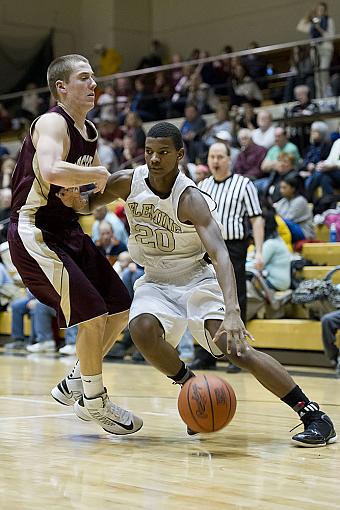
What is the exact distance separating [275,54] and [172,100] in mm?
2108

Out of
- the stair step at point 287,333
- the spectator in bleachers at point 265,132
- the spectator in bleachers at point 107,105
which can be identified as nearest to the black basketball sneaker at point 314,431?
the stair step at point 287,333

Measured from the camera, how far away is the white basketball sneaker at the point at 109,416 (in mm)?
4473

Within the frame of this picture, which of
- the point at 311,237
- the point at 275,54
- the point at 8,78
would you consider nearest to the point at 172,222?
the point at 311,237

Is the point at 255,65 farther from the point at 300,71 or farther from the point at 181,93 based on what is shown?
the point at 181,93

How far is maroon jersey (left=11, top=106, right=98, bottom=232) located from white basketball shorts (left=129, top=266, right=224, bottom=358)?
58 cm

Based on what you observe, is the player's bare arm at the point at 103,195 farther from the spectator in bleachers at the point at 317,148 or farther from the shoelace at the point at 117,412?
the spectator in bleachers at the point at 317,148

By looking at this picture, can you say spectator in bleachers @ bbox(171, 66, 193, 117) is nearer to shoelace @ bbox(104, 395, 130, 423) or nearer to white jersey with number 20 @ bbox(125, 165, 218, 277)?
white jersey with number 20 @ bbox(125, 165, 218, 277)

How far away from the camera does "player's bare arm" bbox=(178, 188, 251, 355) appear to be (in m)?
4.03

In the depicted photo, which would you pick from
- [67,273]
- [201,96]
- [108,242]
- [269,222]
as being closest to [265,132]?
[201,96]

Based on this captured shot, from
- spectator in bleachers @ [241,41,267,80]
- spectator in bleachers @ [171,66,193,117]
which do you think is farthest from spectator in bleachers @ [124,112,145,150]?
spectator in bleachers @ [241,41,267,80]

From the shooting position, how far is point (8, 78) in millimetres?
20031

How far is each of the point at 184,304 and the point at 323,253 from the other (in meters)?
4.79

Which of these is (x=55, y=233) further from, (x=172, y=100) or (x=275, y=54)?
(x=172, y=100)

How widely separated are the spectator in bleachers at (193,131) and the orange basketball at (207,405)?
330 inches
